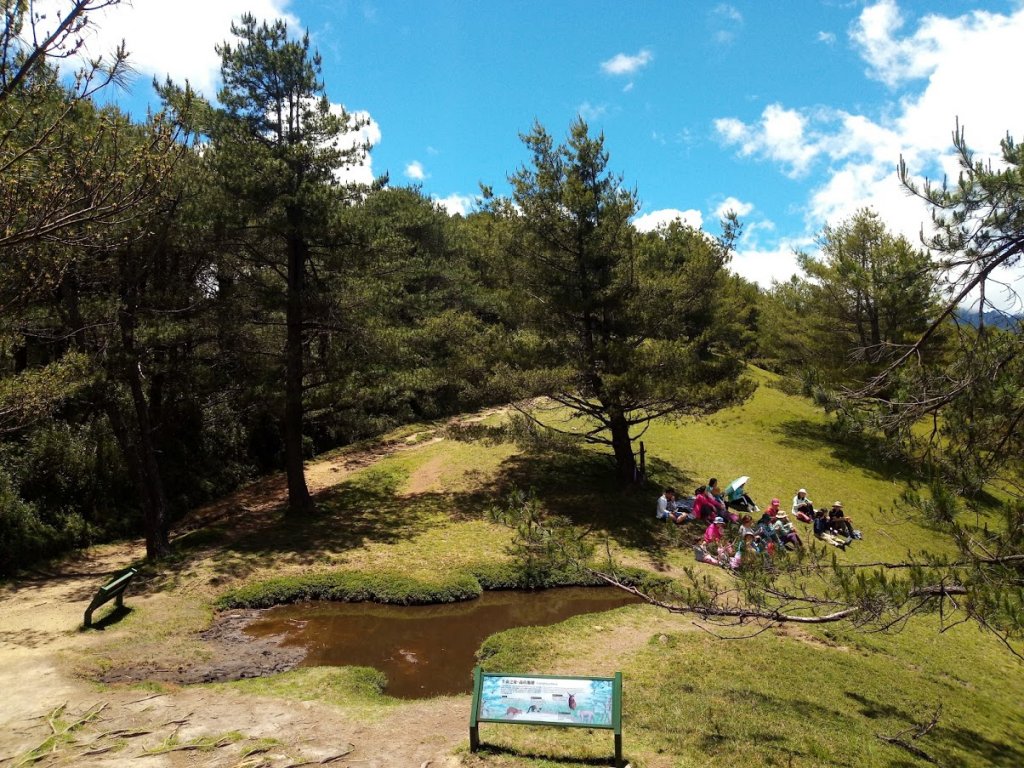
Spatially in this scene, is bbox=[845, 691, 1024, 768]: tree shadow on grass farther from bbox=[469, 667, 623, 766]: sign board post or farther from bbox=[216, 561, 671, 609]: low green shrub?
bbox=[216, 561, 671, 609]: low green shrub

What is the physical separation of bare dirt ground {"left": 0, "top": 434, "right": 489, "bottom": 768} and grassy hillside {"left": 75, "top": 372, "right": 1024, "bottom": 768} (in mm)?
382

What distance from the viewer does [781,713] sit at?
7.57 metres

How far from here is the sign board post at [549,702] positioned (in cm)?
601

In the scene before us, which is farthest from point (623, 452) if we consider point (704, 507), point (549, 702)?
point (549, 702)

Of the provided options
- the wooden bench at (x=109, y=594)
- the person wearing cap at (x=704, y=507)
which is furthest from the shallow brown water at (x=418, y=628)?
the person wearing cap at (x=704, y=507)

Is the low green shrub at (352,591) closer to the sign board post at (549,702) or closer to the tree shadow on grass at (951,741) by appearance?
the sign board post at (549,702)

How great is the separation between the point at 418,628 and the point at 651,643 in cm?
399

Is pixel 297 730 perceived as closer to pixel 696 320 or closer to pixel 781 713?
pixel 781 713

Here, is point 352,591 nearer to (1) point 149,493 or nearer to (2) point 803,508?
(1) point 149,493

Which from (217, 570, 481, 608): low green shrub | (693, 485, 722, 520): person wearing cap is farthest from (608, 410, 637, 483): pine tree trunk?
(217, 570, 481, 608): low green shrub

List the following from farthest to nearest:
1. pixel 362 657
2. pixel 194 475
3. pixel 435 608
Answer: pixel 194 475 < pixel 435 608 < pixel 362 657

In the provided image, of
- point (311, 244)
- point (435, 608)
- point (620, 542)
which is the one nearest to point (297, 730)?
point (435, 608)

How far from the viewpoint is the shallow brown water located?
30.1 ft

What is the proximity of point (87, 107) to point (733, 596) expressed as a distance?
1459 centimetres
